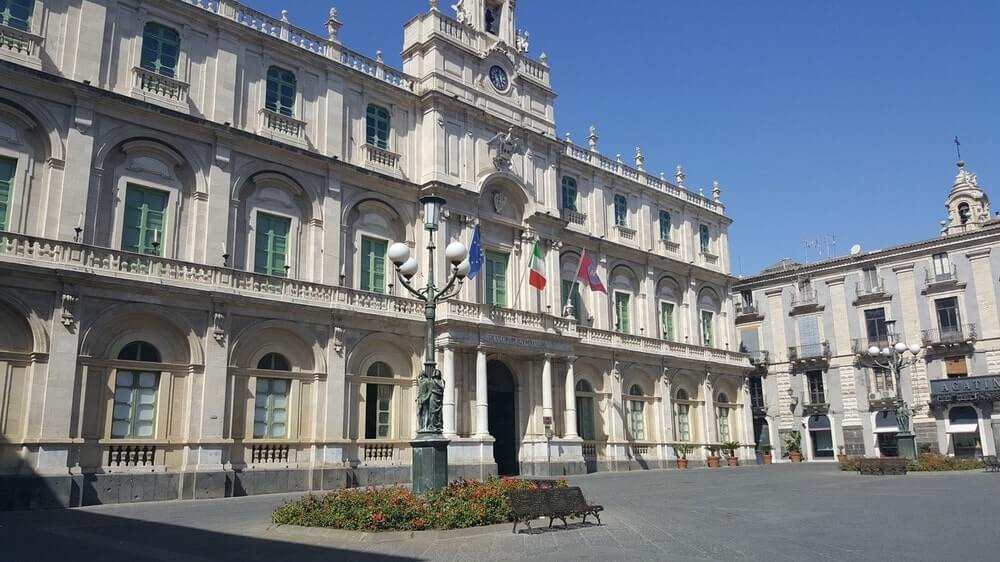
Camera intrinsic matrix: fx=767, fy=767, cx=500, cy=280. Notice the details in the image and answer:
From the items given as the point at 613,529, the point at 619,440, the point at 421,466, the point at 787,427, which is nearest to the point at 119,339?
the point at 421,466

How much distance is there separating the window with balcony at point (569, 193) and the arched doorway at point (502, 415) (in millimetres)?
9424

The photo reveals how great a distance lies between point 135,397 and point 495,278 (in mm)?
15338

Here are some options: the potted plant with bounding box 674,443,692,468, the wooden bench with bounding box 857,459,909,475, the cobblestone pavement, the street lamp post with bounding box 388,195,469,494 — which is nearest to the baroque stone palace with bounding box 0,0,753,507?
the potted plant with bounding box 674,443,692,468

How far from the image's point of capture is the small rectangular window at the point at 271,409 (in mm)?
24688

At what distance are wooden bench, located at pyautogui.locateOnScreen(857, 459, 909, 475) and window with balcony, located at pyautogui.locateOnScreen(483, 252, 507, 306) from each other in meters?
15.2

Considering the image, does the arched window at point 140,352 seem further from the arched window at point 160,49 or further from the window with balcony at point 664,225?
the window with balcony at point 664,225

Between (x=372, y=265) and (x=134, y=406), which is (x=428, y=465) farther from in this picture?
(x=372, y=265)

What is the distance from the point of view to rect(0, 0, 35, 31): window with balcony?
70.4 feet

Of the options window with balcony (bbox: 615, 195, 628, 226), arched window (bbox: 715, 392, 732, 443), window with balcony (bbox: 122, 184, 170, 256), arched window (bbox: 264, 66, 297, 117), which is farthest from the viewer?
arched window (bbox: 715, 392, 732, 443)

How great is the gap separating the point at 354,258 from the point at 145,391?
8749 mm

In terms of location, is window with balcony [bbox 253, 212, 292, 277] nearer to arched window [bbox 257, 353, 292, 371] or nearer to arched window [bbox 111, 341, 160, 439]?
arched window [bbox 257, 353, 292, 371]

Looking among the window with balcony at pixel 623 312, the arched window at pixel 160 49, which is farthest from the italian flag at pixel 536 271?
the arched window at pixel 160 49

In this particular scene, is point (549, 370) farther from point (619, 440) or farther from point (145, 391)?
point (145, 391)

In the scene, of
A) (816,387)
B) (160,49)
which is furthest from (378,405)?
(816,387)
